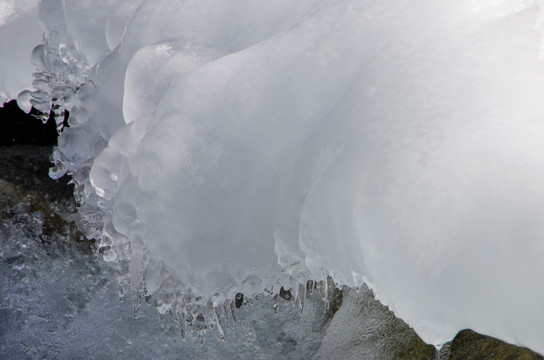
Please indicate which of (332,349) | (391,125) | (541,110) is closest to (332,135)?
(391,125)

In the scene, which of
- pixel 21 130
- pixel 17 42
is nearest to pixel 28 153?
pixel 21 130

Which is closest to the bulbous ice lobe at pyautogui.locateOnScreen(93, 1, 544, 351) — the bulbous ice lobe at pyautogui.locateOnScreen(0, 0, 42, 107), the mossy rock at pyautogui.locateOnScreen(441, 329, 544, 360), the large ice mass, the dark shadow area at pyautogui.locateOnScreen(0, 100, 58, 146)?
the large ice mass

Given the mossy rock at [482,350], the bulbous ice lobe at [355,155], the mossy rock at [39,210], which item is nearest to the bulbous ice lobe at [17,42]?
the mossy rock at [39,210]

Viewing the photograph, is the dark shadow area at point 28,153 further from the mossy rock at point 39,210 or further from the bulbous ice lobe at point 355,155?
the bulbous ice lobe at point 355,155

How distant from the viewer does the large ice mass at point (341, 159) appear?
105cm

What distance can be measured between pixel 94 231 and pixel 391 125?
3.87 feet

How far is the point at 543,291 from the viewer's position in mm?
995

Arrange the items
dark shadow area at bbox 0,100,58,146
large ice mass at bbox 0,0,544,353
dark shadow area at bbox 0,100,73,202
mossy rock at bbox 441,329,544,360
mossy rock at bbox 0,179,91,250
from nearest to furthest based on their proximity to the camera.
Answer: large ice mass at bbox 0,0,544,353 → mossy rock at bbox 441,329,544,360 → mossy rock at bbox 0,179,91,250 → dark shadow area at bbox 0,100,73,202 → dark shadow area at bbox 0,100,58,146

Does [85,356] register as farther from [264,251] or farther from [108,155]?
[264,251]

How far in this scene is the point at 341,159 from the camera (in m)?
1.22

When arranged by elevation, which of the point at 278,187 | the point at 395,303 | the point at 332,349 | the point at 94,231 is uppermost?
the point at 278,187

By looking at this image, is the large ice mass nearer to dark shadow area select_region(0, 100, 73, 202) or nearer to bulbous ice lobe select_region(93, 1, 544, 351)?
bulbous ice lobe select_region(93, 1, 544, 351)

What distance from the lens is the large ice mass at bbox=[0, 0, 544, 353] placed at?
41.3 inches

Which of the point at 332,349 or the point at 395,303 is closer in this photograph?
the point at 395,303
